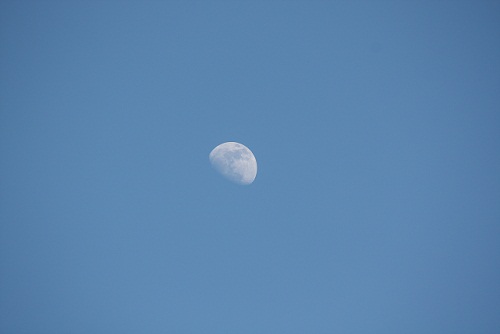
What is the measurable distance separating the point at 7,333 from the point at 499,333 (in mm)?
22286

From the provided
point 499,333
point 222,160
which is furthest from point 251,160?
point 499,333

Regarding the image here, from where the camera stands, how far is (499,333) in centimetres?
845

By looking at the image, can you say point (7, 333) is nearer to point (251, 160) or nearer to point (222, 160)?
point (222, 160)

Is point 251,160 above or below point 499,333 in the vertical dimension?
above

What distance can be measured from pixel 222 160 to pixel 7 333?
1269 centimetres

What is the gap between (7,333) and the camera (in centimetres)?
878

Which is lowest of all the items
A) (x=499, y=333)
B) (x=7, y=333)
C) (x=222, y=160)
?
(x=7, y=333)

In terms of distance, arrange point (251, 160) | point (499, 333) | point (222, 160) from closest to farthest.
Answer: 1. point (499, 333)
2. point (222, 160)
3. point (251, 160)

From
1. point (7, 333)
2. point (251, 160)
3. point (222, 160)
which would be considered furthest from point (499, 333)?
point (7, 333)

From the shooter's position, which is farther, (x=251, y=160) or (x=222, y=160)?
(x=251, y=160)

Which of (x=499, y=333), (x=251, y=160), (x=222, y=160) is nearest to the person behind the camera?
(x=499, y=333)

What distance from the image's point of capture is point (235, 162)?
10.0 m

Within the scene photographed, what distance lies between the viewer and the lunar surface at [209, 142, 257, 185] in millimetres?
9836

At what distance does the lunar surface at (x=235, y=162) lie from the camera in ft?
32.3
